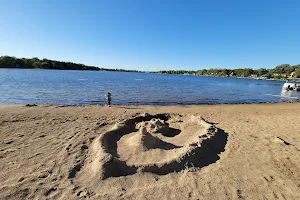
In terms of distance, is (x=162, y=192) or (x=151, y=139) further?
(x=151, y=139)

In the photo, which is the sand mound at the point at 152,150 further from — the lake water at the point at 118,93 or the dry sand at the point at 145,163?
the lake water at the point at 118,93

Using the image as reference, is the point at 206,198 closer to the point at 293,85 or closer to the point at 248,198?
the point at 248,198

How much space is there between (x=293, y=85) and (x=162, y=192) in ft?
200

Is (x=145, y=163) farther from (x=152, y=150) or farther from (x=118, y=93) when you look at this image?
(x=118, y=93)

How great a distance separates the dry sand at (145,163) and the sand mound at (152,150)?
0.09 feet

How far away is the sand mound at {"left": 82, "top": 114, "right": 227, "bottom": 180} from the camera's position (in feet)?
19.6

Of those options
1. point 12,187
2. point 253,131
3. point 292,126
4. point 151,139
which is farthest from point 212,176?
point 292,126

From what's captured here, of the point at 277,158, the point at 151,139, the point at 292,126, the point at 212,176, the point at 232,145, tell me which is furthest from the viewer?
the point at 292,126

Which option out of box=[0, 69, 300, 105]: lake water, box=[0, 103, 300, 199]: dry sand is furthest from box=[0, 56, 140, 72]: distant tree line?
box=[0, 103, 300, 199]: dry sand

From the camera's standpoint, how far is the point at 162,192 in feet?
16.2

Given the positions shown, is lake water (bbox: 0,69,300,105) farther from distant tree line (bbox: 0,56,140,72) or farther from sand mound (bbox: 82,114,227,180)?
distant tree line (bbox: 0,56,140,72)

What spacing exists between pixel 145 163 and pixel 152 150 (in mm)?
1195

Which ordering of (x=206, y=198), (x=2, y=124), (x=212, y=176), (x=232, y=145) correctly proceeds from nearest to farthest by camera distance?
(x=206, y=198)
(x=212, y=176)
(x=232, y=145)
(x=2, y=124)

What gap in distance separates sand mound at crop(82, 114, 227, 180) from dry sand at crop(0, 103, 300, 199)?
28 millimetres
